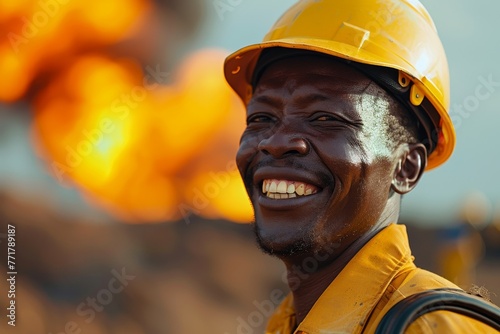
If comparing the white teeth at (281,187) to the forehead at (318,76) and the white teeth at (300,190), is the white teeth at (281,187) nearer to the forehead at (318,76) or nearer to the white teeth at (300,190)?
the white teeth at (300,190)

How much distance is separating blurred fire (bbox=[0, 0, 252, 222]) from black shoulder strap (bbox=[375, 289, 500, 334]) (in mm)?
7838

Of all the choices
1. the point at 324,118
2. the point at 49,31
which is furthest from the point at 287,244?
the point at 49,31

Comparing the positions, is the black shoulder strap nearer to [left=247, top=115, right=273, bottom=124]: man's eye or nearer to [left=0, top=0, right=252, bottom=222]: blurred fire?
[left=247, top=115, right=273, bottom=124]: man's eye

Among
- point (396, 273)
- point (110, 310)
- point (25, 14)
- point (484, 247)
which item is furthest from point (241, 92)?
point (484, 247)

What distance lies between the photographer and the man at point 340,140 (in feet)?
9.43

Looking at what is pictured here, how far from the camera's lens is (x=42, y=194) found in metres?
11.3

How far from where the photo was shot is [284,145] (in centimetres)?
293

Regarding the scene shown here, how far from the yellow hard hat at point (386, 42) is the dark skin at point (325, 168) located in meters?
0.09

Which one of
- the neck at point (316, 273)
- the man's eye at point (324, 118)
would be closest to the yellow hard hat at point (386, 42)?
the man's eye at point (324, 118)

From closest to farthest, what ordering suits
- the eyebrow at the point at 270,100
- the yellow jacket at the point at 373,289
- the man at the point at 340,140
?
the yellow jacket at the point at 373,289 → the man at the point at 340,140 → the eyebrow at the point at 270,100

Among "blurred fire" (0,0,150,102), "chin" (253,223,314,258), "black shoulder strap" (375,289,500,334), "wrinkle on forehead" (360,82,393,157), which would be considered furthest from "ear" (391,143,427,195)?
"blurred fire" (0,0,150,102)

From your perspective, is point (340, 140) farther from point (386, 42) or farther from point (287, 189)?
point (386, 42)

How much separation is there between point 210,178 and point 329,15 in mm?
8619

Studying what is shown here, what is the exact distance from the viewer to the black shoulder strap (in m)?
2.23
